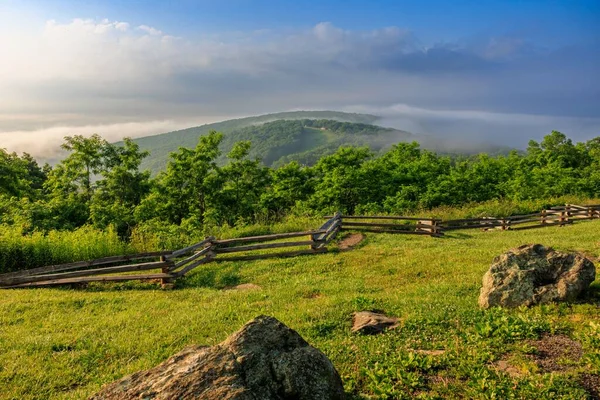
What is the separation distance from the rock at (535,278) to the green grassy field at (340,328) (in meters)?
0.34

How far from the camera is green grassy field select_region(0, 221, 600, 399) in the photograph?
17.7 feet

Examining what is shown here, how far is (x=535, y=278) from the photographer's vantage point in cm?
817

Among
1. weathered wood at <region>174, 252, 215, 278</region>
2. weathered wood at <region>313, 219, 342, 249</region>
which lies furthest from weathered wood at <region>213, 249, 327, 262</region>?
weathered wood at <region>313, 219, 342, 249</region>

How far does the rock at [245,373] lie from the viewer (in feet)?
12.1

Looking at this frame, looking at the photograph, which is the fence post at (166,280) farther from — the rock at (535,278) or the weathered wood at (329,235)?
the rock at (535,278)

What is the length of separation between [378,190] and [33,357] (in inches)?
1684

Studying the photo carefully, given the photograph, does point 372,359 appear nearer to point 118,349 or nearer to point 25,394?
point 118,349

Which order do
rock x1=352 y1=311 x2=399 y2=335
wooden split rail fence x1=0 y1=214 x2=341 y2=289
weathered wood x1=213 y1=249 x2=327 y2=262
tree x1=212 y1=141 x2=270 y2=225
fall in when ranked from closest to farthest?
1. rock x1=352 y1=311 x2=399 y2=335
2. wooden split rail fence x1=0 y1=214 x2=341 y2=289
3. weathered wood x1=213 y1=249 x2=327 y2=262
4. tree x1=212 y1=141 x2=270 y2=225

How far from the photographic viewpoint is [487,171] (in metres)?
53.5

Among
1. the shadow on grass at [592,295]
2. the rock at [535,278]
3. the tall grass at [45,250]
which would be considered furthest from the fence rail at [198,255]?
the shadow on grass at [592,295]

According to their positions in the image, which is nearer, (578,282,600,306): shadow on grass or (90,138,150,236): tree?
(578,282,600,306): shadow on grass

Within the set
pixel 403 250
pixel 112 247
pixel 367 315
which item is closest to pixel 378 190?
pixel 403 250

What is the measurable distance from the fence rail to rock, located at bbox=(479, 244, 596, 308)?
872 cm

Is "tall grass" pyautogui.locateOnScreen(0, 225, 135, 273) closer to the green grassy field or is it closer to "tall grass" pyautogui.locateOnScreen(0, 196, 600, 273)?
"tall grass" pyautogui.locateOnScreen(0, 196, 600, 273)
